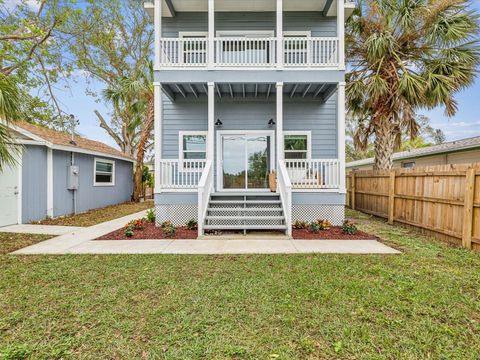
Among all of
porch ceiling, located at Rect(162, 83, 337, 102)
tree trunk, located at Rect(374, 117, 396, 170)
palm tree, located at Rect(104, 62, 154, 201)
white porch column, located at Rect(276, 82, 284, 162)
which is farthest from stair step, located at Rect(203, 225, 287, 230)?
palm tree, located at Rect(104, 62, 154, 201)

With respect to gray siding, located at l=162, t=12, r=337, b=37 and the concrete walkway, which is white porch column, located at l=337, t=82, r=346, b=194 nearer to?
the concrete walkway

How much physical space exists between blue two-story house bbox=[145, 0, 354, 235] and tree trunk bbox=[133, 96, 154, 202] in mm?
5122

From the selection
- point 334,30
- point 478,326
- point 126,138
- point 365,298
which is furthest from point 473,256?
point 126,138

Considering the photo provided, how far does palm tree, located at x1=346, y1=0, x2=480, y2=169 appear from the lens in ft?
29.3

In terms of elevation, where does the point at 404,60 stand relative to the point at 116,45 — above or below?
below

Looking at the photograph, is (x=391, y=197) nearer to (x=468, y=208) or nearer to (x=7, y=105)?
A: (x=468, y=208)

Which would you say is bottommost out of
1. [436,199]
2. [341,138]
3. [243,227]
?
[243,227]

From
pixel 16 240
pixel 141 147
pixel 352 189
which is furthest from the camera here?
pixel 141 147

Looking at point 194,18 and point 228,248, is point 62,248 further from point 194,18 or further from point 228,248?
point 194,18

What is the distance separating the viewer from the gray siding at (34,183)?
29.2 feet

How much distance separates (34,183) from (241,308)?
9.51m

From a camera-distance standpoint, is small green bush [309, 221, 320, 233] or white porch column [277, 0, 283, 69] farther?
white porch column [277, 0, 283, 69]

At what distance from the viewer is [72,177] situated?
35.1 ft

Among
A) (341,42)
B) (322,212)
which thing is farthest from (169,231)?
(341,42)
